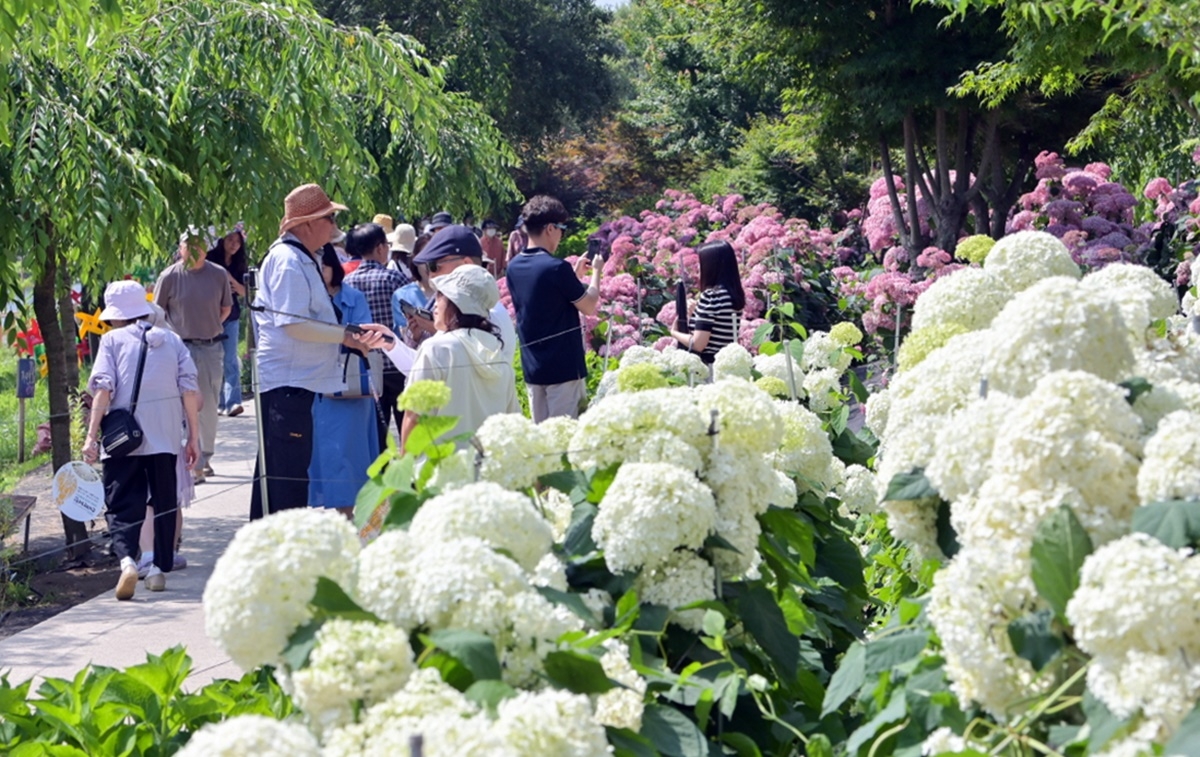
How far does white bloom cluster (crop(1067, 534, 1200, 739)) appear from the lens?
1.59 m

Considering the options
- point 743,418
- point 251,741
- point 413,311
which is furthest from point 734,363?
point 413,311

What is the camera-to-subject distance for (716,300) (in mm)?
8336

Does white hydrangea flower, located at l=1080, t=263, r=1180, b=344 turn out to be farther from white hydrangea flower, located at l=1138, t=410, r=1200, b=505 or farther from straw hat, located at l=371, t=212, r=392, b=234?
straw hat, located at l=371, t=212, r=392, b=234

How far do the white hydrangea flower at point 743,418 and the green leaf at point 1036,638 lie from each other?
0.83 metres

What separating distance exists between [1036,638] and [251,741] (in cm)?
92

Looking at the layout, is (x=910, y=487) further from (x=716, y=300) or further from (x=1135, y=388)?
(x=716, y=300)

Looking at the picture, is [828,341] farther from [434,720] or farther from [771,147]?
[771,147]

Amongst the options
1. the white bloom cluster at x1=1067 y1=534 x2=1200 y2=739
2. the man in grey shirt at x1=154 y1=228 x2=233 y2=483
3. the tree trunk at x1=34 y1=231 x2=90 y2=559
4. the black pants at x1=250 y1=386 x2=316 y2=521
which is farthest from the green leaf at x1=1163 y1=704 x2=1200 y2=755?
the man in grey shirt at x1=154 y1=228 x2=233 y2=483

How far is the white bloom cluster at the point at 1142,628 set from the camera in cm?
159

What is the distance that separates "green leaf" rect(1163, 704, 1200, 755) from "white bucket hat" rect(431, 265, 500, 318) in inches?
166

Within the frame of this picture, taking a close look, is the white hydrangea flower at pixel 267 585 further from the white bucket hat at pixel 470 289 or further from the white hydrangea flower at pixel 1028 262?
the white bucket hat at pixel 470 289

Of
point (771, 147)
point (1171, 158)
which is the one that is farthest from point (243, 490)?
point (771, 147)

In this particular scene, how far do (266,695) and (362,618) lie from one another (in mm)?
1264

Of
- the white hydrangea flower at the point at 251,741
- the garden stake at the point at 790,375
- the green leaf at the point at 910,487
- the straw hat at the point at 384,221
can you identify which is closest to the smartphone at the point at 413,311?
the straw hat at the point at 384,221
